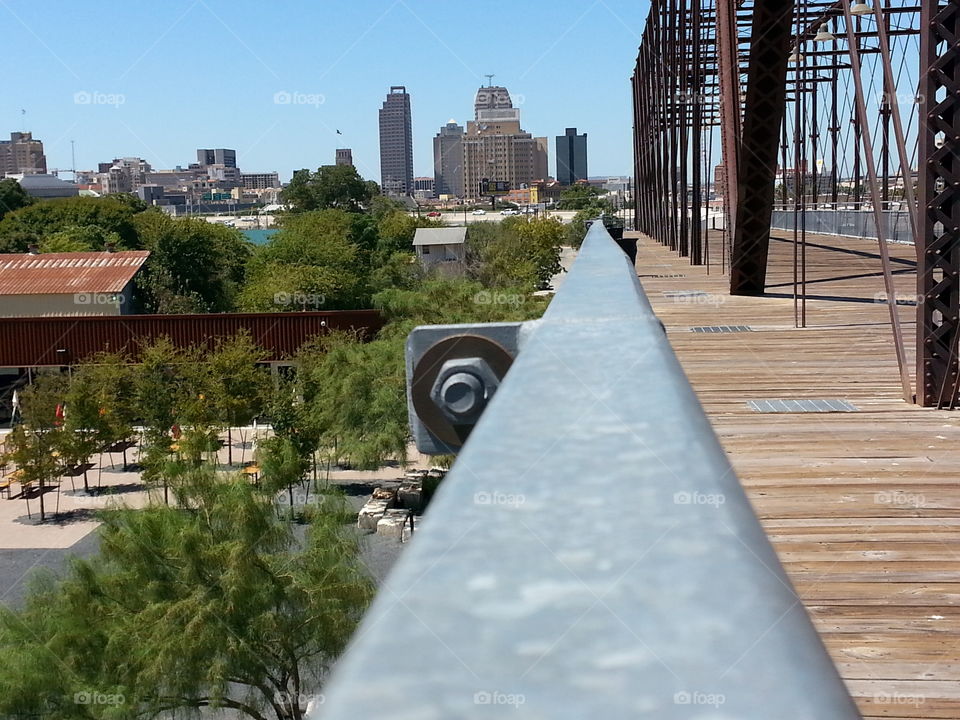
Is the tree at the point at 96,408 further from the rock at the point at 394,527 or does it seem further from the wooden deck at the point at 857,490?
the wooden deck at the point at 857,490

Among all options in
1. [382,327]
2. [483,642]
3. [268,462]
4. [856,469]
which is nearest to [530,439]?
[483,642]

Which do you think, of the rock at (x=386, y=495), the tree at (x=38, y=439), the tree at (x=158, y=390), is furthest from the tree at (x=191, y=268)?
the rock at (x=386, y=495)

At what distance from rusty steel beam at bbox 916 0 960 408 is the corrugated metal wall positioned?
1356 inches

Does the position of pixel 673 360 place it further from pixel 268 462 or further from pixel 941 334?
pixel 268 462

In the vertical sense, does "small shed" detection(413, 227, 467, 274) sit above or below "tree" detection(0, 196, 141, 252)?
below

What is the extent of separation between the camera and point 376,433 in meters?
31.5

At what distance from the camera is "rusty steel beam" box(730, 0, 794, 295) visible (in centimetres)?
1324

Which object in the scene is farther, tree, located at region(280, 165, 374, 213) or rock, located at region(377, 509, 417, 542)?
tree, located at region(280, 165, 374, 213)

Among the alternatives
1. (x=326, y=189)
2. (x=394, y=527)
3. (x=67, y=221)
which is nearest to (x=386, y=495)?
(x=394, y=527)

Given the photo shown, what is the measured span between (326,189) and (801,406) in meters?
125

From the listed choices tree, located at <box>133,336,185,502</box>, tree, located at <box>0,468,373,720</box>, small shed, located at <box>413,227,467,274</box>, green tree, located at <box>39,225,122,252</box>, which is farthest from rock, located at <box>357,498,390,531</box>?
small shed, located at <box>413,227,467,274</box>

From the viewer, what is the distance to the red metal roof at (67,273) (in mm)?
49531

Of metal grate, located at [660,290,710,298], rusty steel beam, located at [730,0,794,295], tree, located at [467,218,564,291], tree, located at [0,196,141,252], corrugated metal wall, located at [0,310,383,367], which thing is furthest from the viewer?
tree, located at [0,196,141,252]

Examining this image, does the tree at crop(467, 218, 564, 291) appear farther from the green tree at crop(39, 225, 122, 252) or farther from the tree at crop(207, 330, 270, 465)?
the green tree at crop(39, 225, 122, 252)
